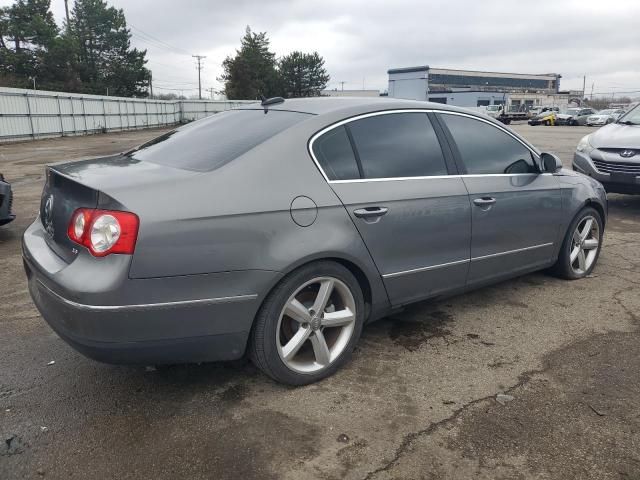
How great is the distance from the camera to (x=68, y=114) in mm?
26688

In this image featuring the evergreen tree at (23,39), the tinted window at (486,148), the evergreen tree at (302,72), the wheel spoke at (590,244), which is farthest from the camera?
the evergreen tree at (302,72)

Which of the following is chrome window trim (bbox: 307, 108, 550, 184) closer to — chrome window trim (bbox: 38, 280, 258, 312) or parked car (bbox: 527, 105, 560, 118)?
chrome window trim (bbox: 38, 280, 258, 312)

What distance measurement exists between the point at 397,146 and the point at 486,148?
35.6 inches

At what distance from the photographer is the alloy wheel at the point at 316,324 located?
9.31 ft

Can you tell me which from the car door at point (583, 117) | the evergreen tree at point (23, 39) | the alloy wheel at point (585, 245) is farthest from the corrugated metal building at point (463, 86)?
the alloy wheel at point (585, 245)

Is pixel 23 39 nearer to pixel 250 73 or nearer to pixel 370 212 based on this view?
pixel 250 73

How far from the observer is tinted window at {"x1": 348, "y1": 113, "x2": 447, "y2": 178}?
3.18m

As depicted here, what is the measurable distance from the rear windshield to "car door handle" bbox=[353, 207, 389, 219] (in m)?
0.62

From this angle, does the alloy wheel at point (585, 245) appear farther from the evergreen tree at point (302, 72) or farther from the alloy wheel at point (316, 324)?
the evergreen tree at point (302, 72)

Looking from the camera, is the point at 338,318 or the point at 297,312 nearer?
the point at 297,312

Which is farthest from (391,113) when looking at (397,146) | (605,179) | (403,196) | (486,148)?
(605,179)

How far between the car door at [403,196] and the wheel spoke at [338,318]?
1.03ft

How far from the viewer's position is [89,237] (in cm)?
244

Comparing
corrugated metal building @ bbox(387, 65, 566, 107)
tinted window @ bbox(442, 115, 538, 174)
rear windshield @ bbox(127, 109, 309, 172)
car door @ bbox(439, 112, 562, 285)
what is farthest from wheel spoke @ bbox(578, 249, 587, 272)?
corrugated metal building @ bbox(387, 65, 566, 107)
